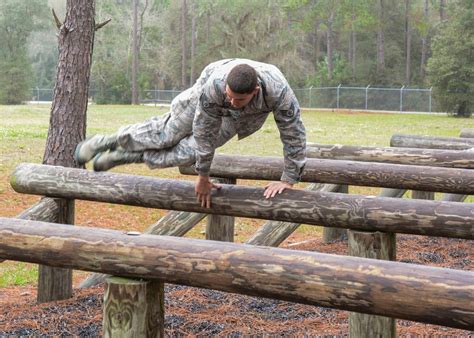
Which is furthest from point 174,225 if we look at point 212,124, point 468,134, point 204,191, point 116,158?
point 468,134

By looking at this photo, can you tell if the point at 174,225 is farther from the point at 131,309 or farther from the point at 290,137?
the point at 131,309

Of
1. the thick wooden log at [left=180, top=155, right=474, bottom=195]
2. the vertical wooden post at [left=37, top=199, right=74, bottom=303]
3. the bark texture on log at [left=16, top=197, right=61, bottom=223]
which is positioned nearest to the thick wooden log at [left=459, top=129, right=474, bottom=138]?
the thick wooden log at [left=180, top=155, right=474, bottom=195]

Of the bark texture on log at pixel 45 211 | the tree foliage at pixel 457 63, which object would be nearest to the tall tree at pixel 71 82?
the bark texture on log at pixel 45 211

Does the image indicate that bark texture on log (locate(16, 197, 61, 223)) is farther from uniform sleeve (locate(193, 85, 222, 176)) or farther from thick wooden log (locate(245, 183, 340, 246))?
thick wooden log (locate(245, 183, 340, 246))

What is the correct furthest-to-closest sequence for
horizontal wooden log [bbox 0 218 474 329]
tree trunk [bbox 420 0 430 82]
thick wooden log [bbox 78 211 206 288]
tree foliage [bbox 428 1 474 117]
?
tree trunk [bbox 420 0 430 82] < tree foliage [bbox 428 1 474 117] < thick wooden log [bbox 78 211 206 288] < horizontal wooden log [bbox 0 218 474 329]

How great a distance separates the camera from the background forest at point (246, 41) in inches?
2085

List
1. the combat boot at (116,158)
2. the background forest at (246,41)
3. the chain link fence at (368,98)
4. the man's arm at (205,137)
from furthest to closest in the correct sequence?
the background forest at (246,41)
the chain link fence at (368,98)
the combat boot at (116,158)
the man's arm at (205,137)

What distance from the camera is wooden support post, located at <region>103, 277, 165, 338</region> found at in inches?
152

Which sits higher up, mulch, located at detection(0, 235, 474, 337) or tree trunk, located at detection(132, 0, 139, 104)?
tree trunk, located at detection(132, 0, 139, 104)

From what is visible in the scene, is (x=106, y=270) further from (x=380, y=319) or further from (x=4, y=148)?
(x=4, y=148)

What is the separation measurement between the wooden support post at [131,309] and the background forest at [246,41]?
4098 centimetres

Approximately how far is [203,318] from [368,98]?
47.0m

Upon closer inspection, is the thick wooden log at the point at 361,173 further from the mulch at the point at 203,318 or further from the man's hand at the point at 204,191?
the man's hand at the point at 204,191

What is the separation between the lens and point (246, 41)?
172ft
